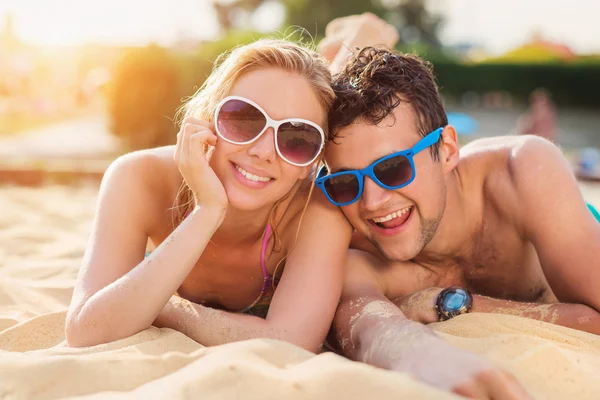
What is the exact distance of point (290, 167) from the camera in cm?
280

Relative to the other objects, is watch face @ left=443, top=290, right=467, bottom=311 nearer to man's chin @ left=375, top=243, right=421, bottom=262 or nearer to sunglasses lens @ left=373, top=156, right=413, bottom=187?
man's chin @ left=375, top=243, right=421, bottom=262

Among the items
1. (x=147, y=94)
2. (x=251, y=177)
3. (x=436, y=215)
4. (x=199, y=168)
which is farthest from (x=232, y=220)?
(x=147, y=94)

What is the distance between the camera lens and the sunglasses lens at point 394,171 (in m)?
2.90

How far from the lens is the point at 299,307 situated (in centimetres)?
264

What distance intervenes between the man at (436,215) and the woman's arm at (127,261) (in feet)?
2.46

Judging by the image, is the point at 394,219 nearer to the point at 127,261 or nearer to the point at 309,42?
the point at 127,261

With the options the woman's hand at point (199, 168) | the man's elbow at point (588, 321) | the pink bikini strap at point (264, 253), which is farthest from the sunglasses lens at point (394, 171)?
the man's elbow at point (588, 321)

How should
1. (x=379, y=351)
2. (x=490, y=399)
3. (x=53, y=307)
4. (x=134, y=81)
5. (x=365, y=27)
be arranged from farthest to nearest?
1. (x=134, y=81)
2. (x=365, y=27)
3. (x=53, y=307)
4. (x=379, y=351)
5. (x=490, y=399)

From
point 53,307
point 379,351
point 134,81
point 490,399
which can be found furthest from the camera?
point 134,81

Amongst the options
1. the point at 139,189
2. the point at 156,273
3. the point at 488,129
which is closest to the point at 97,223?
the point at 139,189

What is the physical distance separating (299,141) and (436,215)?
0.83 metres

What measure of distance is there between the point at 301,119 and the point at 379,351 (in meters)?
1.05

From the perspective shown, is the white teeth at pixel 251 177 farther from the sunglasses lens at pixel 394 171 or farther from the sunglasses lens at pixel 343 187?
the sunglasses lens at pixel 394 171

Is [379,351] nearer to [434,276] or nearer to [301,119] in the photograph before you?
[301,119]
